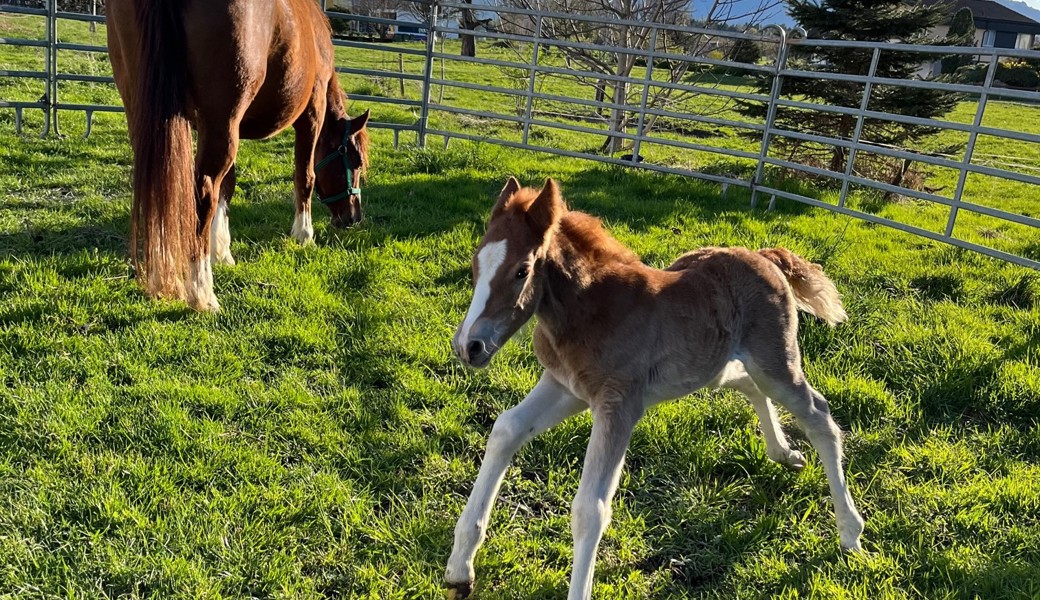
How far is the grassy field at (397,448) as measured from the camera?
2596mm

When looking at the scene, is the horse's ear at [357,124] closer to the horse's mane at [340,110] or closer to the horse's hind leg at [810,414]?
the horse's mane at [340,110]

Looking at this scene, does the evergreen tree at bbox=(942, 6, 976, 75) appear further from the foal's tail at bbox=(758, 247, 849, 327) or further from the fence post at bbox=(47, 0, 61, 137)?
the fence post at bbox=(47, 0, 61, 137)

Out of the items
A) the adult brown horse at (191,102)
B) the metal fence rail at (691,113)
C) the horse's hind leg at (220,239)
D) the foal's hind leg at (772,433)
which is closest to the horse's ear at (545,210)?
the foal's hind leg at (772,433)

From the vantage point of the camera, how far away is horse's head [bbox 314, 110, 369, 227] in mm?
6109

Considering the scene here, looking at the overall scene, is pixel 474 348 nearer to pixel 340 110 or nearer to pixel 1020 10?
pixel 340 110

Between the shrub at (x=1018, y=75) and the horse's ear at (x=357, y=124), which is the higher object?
the shrub at (x=1018, y=75)

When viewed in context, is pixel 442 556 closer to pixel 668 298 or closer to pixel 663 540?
pixel 663 540

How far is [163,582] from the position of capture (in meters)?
2.38

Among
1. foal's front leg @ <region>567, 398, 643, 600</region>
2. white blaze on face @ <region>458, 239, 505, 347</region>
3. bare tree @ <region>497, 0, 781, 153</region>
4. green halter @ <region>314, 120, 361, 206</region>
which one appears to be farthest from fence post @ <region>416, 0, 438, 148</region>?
foal's front leg @ <region>567, 398, 643, 600</region>

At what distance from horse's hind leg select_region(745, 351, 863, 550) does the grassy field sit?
0.12m

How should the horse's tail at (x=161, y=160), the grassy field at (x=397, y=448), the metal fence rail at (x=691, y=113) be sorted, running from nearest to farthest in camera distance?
1. the grassy field at (x=397, y=448)
2. the horse's tail at (x=161, y=160)
3. the metal fence rail at (x=691, y=113)

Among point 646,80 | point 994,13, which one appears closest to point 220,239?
point 646,80

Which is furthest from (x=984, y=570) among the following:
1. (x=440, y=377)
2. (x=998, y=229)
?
(x=998, y=229)

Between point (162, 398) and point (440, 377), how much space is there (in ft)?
4.50
